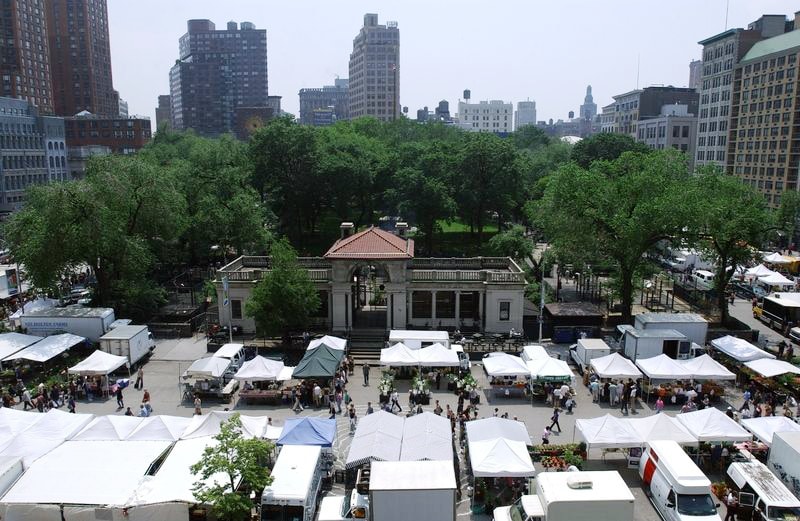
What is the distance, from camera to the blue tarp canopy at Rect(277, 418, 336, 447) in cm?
2425

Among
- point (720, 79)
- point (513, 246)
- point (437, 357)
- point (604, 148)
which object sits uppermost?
point (720, 79)

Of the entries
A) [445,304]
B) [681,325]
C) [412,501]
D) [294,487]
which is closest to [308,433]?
[294,487]

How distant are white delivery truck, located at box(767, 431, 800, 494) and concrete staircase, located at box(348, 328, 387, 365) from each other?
21.0 m

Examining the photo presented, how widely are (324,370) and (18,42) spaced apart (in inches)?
4857

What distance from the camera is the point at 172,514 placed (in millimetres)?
20547

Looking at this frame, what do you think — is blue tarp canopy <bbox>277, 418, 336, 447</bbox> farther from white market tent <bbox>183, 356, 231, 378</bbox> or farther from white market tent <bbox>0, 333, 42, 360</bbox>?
white market tent <bbox>0, 333, 42, 360</bbox>

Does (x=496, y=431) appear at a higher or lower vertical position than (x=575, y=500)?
lower

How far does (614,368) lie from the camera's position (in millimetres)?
32938

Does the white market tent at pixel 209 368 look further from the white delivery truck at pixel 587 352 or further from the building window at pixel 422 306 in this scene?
the white delivery truck at pixel 587 352

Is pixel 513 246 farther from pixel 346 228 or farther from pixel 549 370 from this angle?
pixel 549 370

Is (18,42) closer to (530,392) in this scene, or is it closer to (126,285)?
(126,285)

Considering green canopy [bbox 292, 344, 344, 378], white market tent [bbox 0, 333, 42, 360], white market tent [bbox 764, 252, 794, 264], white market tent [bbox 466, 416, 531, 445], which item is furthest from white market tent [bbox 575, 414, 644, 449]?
white market tent [bbox 764, 252, 794, 264]

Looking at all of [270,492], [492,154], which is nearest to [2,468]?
[270,492]

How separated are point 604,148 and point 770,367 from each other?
62226 millimetres
